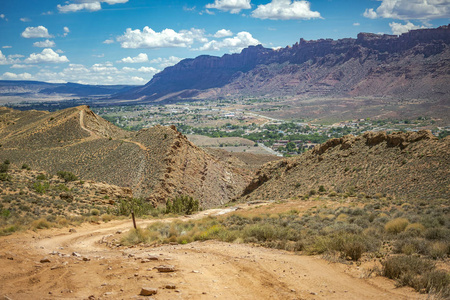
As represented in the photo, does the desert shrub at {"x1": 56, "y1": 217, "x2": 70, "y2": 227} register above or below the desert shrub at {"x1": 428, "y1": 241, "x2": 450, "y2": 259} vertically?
below

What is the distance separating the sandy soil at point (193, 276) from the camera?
9.62 m

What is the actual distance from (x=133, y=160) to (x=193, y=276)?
39.3 m

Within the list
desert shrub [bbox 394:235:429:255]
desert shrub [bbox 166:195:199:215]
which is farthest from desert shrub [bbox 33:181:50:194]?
desert shrub [bbox 394:235:429:255]

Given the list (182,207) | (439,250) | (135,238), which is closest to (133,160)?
(182,207)

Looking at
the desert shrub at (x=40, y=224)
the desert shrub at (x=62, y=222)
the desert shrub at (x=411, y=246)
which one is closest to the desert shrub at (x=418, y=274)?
the desert shrub at (x=411, y=246)

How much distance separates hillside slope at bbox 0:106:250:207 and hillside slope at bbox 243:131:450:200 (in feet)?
31.0

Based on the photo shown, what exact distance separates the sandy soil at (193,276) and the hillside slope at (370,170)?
60.7ft

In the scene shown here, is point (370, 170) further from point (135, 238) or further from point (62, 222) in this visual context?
point (62, 222)

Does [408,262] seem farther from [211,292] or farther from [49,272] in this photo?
[49,272]

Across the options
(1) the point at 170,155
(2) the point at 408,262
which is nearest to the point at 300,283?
(2) the point at 408,262

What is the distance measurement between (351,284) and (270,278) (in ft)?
7.86

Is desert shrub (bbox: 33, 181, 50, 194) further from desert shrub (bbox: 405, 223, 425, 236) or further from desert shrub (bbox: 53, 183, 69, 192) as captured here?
desert shrub (bbox: 405, 223, 425, 236)

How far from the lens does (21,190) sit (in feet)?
87.8

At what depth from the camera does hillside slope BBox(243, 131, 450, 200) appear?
28.6 metres
